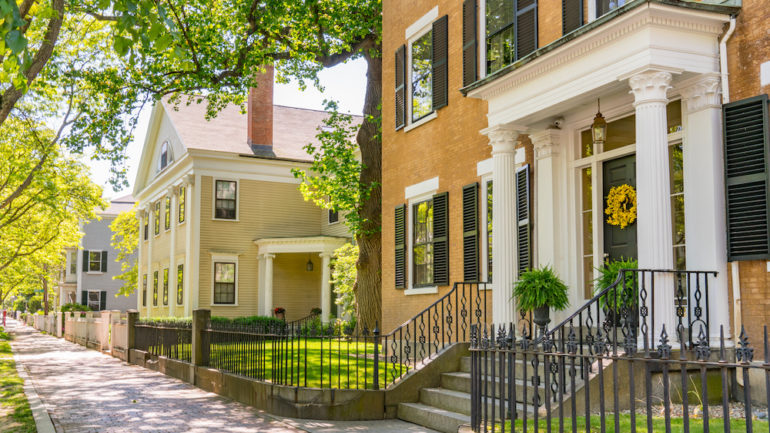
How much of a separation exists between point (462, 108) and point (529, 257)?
3.20 m

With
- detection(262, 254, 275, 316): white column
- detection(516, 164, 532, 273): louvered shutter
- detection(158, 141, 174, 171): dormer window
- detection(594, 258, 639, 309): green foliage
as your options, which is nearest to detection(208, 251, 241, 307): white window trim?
detection(262, 254, 275, 316): white column

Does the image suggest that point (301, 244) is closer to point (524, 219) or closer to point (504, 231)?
point (524, 219)

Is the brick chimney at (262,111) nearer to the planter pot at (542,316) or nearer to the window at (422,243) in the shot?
the window at (422,243)

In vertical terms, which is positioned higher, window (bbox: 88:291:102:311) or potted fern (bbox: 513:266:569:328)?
potted fern (bbox: 513:266:569:328)

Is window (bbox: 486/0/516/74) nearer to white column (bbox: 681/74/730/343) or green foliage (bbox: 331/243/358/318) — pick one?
white column (bbox: 681/74/730/343)

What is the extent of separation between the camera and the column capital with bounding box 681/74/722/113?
898 cm

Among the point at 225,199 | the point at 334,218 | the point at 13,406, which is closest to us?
the point at 13,406

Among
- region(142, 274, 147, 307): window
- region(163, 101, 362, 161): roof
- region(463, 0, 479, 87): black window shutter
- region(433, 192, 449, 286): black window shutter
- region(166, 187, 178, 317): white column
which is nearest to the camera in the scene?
region(463, 0, 479, 87): black window shutter

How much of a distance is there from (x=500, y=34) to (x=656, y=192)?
17.4 ft

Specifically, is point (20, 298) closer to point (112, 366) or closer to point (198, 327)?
point (112, 366)

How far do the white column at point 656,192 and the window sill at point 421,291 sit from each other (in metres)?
6.14

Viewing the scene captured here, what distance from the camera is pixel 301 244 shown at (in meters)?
32.2

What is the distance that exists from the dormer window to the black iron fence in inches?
585

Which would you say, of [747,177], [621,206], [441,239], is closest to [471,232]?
[441,239]
